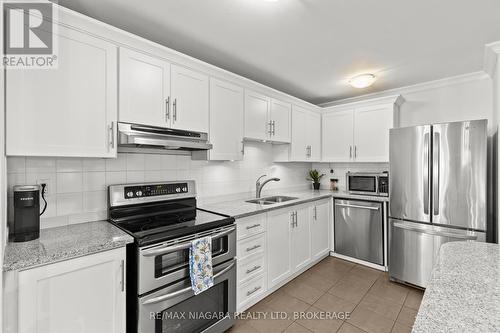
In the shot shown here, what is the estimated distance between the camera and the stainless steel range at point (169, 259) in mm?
1506

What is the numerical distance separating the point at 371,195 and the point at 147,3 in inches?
128

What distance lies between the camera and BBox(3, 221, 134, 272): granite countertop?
1.18m

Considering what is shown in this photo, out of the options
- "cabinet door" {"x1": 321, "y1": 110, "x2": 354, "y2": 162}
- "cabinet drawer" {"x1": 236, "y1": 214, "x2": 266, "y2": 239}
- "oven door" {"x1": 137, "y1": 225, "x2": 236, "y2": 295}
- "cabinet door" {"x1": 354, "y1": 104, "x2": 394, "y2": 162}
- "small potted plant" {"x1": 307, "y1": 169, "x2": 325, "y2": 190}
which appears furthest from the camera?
"small potted plant" {"x1": 307, "y1": 169, "x2": 325, "y2": 190}

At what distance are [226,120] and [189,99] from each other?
0.46 m

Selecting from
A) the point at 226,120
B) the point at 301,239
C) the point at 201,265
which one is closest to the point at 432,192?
the point at 301,239

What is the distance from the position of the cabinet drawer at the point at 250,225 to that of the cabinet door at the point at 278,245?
11cm

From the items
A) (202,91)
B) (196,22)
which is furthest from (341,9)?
(202,91)

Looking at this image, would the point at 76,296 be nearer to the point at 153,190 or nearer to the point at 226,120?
the point at 153,190

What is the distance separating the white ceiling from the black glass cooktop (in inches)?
57.3

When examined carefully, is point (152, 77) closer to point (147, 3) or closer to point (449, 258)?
point (147, 3)

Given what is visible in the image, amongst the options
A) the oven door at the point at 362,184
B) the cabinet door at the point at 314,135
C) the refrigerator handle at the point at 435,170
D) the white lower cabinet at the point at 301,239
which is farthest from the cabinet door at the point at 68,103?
the oven door at the point at 362,184

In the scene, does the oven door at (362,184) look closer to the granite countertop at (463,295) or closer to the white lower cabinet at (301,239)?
the white lower cabinet at (301,239)

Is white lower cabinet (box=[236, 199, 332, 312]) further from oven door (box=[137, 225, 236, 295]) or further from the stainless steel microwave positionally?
the stainless steel microwave

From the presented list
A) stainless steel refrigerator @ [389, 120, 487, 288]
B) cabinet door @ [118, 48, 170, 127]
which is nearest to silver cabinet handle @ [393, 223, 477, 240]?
stainless steel refrigerator @ [389, 120, 487, 288]
